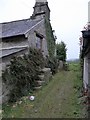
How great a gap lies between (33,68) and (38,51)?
3.47 meters

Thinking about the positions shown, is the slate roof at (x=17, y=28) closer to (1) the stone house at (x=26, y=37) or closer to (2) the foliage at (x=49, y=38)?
(1) the stone house at (x=26, y=37)

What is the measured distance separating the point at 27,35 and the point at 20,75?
510cm

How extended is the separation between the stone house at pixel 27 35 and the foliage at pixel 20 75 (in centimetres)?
57

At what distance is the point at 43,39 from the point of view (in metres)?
20.6

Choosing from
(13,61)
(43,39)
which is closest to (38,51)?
(43,39)

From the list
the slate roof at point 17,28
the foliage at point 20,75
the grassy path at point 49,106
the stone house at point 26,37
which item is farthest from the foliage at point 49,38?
the grassy path at point 49,106

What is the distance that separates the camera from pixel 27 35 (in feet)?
53.9

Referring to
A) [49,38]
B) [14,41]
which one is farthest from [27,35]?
[49,38]

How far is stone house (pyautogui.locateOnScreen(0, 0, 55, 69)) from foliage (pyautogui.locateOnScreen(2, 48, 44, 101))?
0.57 meters

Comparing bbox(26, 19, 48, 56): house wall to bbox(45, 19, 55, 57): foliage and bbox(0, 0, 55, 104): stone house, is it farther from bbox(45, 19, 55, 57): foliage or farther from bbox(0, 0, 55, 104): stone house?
bbox(45, 19, 55, 57): foliage

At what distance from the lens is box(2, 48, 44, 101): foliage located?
11.4m

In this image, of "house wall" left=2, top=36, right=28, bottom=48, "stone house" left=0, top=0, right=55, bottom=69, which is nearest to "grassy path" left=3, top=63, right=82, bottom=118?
"stone house" left=0, top=0, right=55, bottom=69

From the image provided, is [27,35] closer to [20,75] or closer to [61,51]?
[20,75]

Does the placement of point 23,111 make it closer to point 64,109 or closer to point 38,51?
point 64,109
